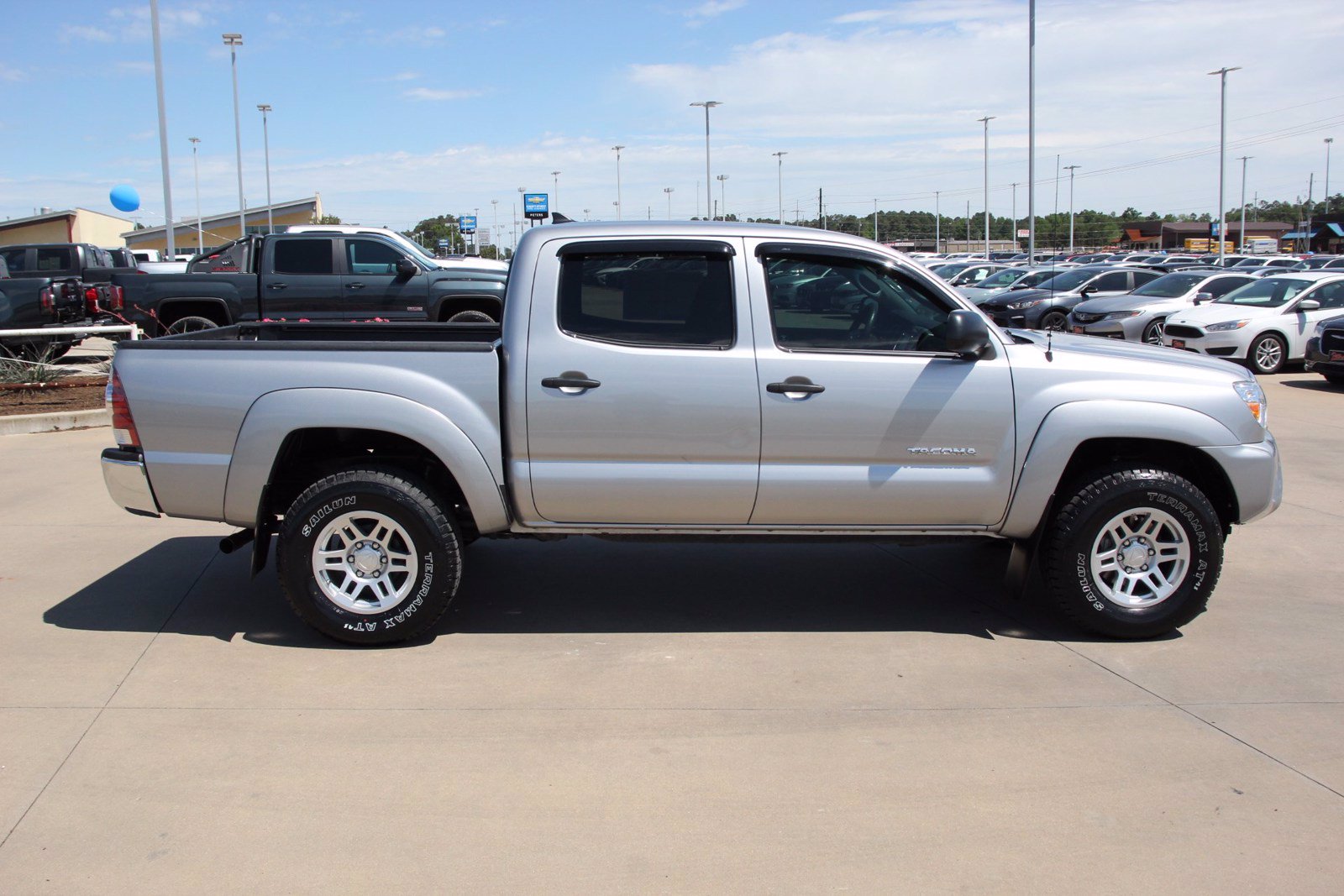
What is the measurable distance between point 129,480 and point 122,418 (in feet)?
0.96

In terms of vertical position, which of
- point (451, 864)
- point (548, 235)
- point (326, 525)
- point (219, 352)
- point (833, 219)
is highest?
point (833, 219)

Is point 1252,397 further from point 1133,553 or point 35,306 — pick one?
point 35,306

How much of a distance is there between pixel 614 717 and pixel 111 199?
3923 centimetres

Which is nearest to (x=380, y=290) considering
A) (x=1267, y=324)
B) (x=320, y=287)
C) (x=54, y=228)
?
(x=320, y=287)

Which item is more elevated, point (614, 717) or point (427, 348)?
point (427, 348)

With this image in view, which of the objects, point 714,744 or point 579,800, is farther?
point 714,744

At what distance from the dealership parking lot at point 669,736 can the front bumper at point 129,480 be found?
665 millimetres

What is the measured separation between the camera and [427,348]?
16.8 ft

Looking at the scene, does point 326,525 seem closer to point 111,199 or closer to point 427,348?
point 427,348

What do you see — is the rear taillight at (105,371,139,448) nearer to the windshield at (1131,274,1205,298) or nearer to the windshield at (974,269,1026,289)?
the windshield at (1131,274,1205,298)

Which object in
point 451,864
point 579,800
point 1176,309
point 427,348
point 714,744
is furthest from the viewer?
point 1176,309

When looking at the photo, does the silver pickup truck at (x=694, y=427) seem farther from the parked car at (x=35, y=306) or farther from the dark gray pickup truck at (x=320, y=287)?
the parked car at (x=35, y=306)

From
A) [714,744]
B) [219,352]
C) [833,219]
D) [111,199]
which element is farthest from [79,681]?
[833,219]

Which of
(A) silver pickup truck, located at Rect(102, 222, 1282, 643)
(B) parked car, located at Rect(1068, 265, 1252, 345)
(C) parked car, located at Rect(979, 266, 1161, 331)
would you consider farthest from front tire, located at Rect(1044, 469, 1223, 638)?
(C) parked car, located at Rect(979, 266, 1161, 331)
